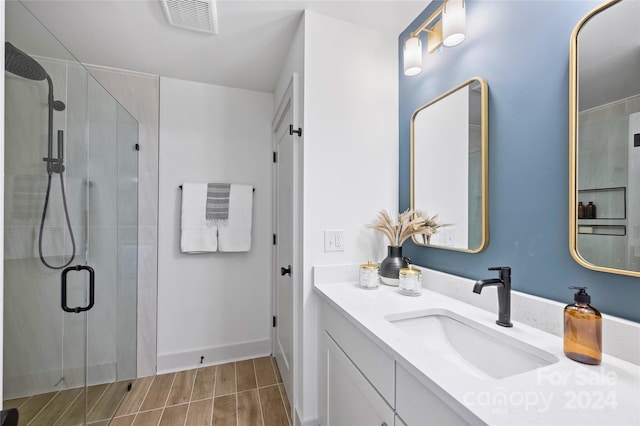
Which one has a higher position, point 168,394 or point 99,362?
point 99,362

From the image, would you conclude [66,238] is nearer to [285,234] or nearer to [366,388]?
[285,234]

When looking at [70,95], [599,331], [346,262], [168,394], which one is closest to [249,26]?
[70,95]

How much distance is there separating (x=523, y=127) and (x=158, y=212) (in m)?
2.38

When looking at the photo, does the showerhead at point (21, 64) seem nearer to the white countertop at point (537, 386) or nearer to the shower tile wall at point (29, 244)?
the shower tile wall at point (29, 244)

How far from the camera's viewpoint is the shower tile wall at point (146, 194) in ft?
6.91

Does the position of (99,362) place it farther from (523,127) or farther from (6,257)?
(523,127)

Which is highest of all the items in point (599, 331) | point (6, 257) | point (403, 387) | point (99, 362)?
point (6, 257)

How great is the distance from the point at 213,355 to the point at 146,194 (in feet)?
4.65

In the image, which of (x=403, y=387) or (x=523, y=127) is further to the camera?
(x=523, y=127)

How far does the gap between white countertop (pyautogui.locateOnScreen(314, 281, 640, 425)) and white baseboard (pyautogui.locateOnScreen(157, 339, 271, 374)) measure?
5.87ft

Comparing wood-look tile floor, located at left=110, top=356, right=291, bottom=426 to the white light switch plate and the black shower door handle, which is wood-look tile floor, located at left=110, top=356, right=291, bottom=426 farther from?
the white light switch plate

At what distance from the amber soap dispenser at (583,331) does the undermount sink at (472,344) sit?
57 millimetres

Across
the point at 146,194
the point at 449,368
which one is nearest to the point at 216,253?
the point at 146,194

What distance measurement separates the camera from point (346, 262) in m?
1.53
